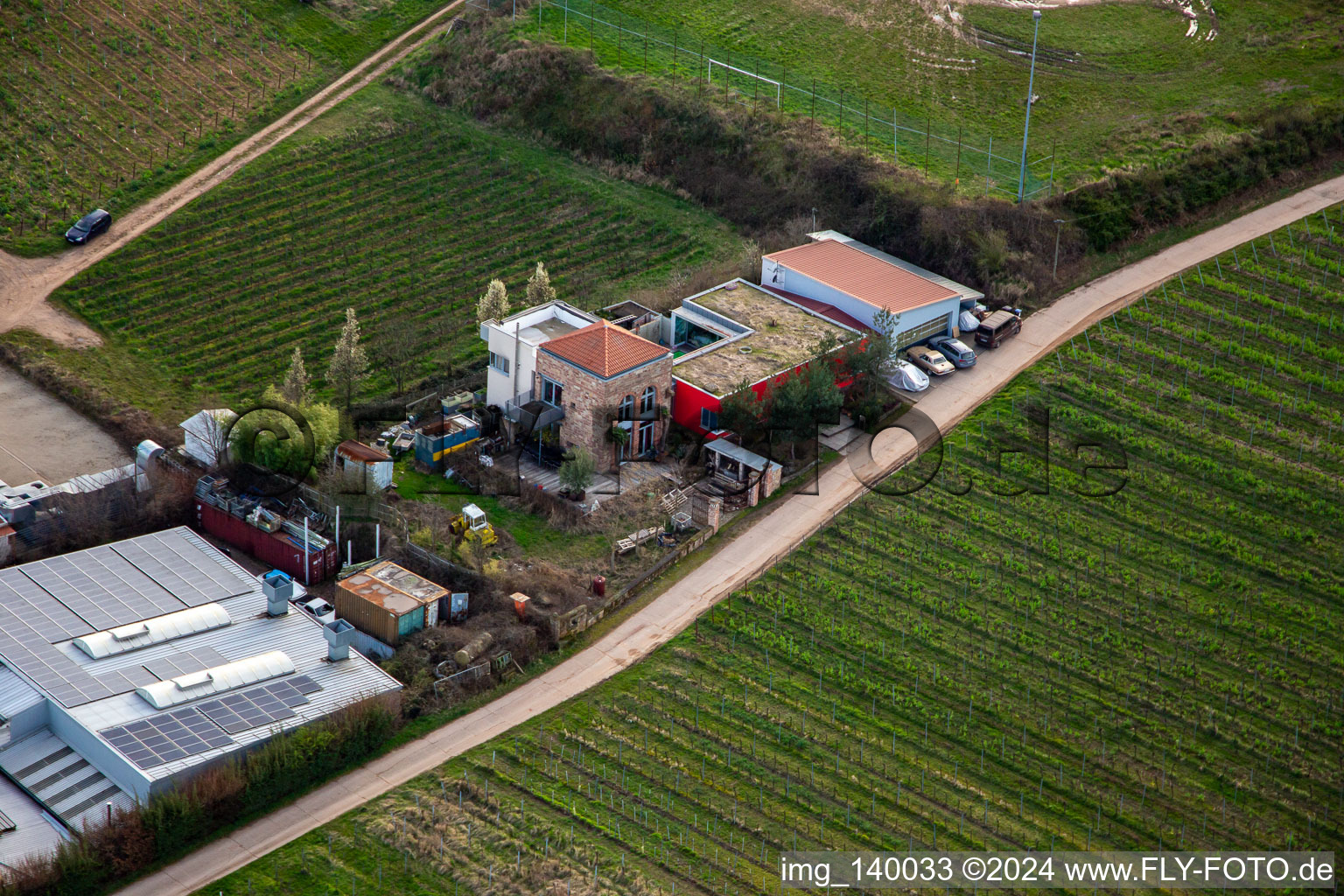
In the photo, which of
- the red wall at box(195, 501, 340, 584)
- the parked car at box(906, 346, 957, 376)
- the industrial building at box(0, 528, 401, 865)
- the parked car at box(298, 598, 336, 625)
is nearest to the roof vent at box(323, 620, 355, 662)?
the industrial building at box(0, 528, 401, 865)

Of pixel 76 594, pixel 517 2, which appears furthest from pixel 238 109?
pixel 76 594

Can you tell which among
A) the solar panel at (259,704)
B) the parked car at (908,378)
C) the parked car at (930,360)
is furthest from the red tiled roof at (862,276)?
the solar panel at (259,704)

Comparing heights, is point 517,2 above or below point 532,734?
above

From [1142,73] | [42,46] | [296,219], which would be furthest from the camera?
[1142,73]

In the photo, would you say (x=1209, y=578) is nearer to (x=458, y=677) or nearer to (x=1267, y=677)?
(x=1267, y=677)

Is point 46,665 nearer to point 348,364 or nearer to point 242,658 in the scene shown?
point 242,658

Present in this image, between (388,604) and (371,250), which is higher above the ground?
(371,250)

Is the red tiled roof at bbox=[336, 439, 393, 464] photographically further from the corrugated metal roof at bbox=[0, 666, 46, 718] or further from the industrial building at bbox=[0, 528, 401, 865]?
the corrugated metal roof at bbox=[0, 666, 46, 718]

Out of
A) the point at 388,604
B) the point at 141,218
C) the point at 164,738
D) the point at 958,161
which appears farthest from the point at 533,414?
the point at 958,161
